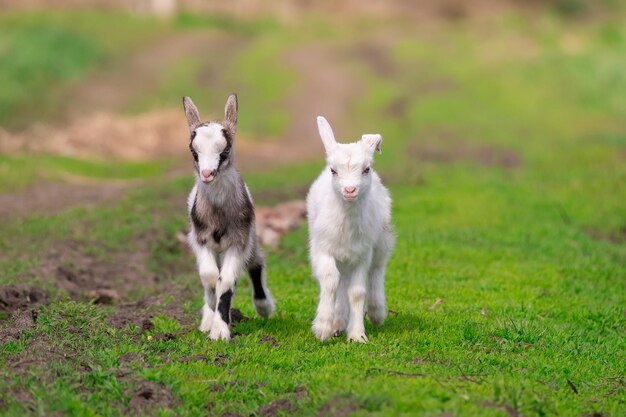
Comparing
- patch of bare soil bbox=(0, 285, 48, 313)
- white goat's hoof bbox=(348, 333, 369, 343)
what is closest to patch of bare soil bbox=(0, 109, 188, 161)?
patch of bare soil bbox=(0, 285, 48, 313)

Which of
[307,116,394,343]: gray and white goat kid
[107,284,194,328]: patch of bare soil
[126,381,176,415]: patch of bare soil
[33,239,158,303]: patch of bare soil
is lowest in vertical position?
[33,239,158,303]: patch of bare soil

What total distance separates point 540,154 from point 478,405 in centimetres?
1949

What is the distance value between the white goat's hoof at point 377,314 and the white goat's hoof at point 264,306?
105 centimetres

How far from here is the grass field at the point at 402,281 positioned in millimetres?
7566

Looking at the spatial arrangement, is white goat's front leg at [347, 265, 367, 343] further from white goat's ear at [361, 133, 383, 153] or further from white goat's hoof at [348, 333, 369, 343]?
white goat's ear at [361, 133, 383, 153]

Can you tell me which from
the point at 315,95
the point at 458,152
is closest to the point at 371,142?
the point at 458,152

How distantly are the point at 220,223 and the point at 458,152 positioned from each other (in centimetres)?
1802

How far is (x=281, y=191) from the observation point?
67.4ft

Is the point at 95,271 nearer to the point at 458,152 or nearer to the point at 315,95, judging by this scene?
the point at 458,152

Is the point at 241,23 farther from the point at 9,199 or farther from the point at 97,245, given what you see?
the point at 97,245

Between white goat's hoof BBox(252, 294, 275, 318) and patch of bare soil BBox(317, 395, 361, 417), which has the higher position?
patch of bare soil BBox(317, 395, 361, 417)

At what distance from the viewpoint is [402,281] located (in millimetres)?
12703

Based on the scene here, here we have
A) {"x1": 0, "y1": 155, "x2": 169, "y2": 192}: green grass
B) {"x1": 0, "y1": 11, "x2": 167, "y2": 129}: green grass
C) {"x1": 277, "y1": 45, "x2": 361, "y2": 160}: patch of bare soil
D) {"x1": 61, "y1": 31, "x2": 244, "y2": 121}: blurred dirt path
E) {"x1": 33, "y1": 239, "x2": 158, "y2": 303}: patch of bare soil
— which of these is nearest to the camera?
{"x1": 33, "y1": 239, "x2": 158, "y2": 303}: patch of bare soil

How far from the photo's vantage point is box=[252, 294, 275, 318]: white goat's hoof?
10180 millimetres
